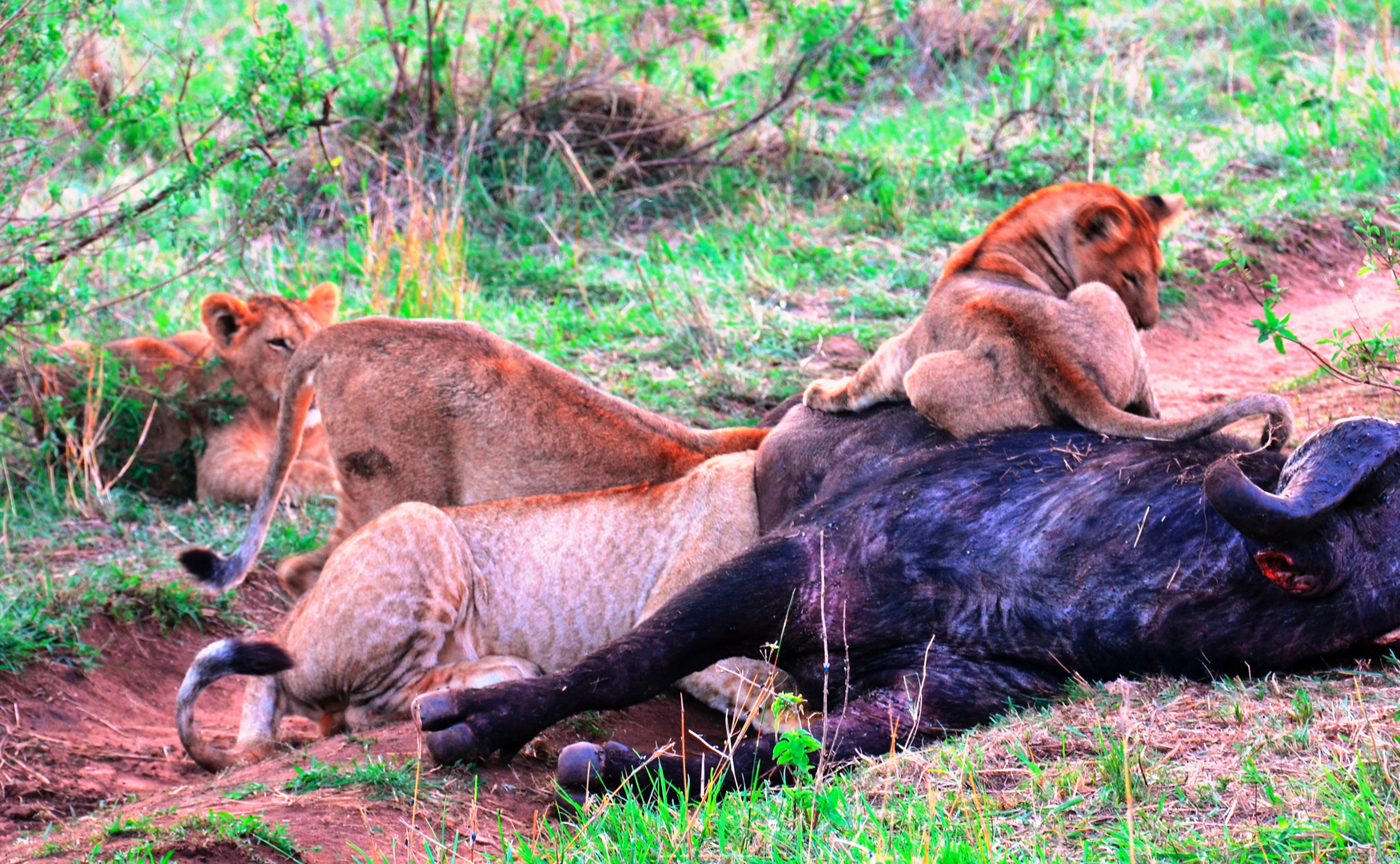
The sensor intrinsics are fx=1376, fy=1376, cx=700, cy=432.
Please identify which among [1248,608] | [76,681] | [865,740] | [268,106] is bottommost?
[76,681]

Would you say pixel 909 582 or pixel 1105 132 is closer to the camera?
pixel 909 582

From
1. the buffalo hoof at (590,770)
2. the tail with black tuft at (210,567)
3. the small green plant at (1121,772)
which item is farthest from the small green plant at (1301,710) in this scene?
the tail with black tuft at (210,567)

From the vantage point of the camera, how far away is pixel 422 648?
446 centimetres

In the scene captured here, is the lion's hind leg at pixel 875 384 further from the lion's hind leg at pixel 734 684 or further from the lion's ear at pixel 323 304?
the lion's ear at pixel 323 304

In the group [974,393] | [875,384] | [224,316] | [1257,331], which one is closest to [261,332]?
[224,316]

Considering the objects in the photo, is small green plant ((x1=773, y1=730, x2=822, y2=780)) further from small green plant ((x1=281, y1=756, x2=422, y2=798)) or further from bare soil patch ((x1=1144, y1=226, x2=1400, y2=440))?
bare soil patch ((x1=1144, y1=226, x2=1400, y2=440))

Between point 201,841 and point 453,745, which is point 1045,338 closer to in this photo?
point 453,745

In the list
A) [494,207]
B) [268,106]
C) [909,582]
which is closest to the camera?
[909,582]

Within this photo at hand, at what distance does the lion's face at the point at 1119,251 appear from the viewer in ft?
16.7

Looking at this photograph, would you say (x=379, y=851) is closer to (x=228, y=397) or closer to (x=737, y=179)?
(x=228, y=397)

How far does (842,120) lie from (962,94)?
3.35ft

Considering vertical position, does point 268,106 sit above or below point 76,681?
above

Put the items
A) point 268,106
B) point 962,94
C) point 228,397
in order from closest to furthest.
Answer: point 268,106 → point 228,397 → point 962,94

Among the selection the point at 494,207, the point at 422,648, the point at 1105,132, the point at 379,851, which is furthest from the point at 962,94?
the point at 379,851
